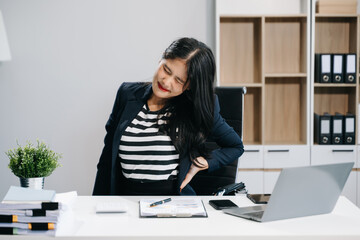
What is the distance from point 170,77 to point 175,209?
0.60 meters

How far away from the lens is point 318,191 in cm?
167

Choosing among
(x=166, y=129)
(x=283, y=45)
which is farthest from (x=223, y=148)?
(x=283, y=45)

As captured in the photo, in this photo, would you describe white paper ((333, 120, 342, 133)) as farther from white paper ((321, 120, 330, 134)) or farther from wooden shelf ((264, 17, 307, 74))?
wooden shelf ((264, 17, 307, 74))

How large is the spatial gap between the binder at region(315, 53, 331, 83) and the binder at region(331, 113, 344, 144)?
30 cm

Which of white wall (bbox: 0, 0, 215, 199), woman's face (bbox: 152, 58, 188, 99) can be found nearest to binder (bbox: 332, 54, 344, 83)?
white wall (bbox: 0, 0, 215, 199)

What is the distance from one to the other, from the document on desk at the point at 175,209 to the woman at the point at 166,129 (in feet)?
0.99

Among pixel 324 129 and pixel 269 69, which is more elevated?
pixel 269 69

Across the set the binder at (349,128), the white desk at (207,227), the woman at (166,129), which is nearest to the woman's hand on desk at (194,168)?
the woman at (166,129)

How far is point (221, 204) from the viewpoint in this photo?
1.86 meters

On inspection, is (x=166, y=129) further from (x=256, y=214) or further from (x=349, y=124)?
(x=349, y=124)

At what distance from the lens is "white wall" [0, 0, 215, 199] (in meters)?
4.03

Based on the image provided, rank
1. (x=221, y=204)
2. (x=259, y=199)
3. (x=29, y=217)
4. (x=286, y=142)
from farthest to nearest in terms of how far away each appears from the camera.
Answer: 1. (x=286, y=142)
2. (x=259, y=199)
3. (x=221, y=204)
4. (x=29, y=217)

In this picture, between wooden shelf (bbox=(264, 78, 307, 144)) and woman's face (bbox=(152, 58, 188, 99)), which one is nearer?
woman's face (bbox=(152, 58, 188, 99))

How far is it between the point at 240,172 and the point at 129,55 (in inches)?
53.1
